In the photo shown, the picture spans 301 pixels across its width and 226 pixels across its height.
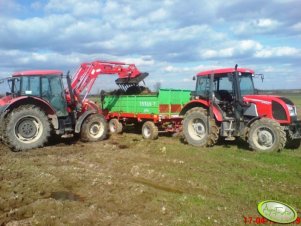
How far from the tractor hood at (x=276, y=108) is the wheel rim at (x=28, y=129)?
6.57 m

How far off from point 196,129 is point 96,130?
11.9 ft

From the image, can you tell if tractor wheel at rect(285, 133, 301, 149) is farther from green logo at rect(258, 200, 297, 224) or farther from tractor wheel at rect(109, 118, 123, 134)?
tractor wheel at rect(109, 118, 123, 134)

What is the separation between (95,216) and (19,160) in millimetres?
5081

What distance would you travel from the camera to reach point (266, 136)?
1117 centimetres

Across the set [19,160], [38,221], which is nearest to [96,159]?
[19,160]

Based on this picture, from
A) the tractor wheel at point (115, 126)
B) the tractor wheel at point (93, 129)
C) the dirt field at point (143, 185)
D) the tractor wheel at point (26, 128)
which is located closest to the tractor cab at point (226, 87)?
the dirt field at point (143, 185)

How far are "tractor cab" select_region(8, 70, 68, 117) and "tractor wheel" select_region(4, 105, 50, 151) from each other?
0.67 m

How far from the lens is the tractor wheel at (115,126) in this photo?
1636 cm

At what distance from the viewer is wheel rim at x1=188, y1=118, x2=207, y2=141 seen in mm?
12828

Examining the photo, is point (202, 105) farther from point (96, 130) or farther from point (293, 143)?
point (96, 130)

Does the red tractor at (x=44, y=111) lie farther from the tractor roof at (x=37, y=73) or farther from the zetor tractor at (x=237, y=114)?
the zetor tractor at (x=237, y=114)

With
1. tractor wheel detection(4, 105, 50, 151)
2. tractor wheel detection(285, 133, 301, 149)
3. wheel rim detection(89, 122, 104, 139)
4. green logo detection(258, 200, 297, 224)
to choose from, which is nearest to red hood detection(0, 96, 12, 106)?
tractor wheel detection(4, 105, 50, 151)

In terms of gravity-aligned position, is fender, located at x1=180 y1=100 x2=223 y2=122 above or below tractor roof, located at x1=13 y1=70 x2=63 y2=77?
below

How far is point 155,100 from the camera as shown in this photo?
1460 centimetres
